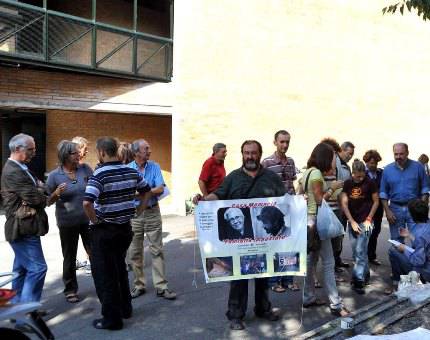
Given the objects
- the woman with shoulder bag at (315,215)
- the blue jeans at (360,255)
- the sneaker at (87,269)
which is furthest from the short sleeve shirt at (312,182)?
the sneaker at (87,269)

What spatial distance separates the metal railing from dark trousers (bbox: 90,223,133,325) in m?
6.43

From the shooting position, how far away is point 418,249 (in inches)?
212

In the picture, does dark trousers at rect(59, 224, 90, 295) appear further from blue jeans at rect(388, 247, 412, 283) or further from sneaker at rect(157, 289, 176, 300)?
blue jeans at rect(388, 247, 412, 283)

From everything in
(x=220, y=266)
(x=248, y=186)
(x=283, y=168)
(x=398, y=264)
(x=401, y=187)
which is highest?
(x=283, y=168)

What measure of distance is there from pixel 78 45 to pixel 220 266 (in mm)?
9040

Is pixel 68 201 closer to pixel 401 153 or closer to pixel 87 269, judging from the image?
pixel 87 269

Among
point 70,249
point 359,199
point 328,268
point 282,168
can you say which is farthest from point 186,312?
point 359,199

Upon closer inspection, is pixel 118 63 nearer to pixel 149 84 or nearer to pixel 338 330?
pixel 149 84

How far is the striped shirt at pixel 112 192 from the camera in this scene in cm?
453

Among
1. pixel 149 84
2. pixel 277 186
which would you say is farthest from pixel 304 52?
pixel 277 186

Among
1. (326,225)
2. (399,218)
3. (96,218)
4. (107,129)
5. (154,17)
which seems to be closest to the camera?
(96,218)

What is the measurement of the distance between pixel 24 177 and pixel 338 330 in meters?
3.24

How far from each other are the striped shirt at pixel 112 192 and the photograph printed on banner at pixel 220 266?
934mm

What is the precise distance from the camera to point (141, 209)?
208 inches
